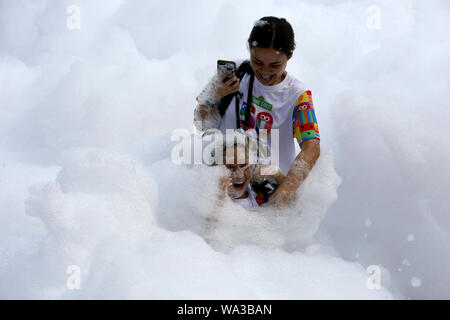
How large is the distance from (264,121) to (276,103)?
0.09 m

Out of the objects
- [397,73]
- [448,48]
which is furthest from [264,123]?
[448,48]

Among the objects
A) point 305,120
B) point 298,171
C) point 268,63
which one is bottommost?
point 298,171

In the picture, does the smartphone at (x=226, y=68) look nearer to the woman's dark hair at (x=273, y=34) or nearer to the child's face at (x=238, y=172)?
the woman's dark hair at (x=273, y=34)

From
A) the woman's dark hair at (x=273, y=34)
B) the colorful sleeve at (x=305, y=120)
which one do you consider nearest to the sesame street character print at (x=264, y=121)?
the colorful sleeve at (x=305, y=120)

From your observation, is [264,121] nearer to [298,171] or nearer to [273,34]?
[298,171]

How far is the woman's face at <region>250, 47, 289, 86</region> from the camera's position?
1.27 m

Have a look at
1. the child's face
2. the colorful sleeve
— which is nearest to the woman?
the colorful sleeve

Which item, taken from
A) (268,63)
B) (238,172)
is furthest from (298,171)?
(268,63)

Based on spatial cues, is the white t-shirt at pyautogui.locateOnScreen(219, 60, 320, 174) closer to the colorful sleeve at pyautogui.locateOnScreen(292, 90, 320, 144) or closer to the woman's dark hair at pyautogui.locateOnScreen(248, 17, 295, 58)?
the colorful sleeve at pyautogui.locateOnScreen(292, 90, 320, 144)

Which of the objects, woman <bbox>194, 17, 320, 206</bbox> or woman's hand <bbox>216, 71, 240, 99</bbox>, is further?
woman's hand <bbox>216, 71, 240, 99</bbox>

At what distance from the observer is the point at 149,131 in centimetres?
251

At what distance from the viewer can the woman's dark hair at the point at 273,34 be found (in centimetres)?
124

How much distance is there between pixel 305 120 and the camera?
137cm

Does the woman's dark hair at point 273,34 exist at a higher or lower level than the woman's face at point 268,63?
higher
